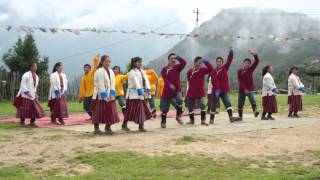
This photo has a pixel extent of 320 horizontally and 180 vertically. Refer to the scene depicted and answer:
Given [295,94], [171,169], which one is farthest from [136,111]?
[295,94]

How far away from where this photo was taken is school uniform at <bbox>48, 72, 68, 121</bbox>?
1252 cm

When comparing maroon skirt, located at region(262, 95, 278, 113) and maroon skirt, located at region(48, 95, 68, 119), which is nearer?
maroon skirt, located at region(48, 95, 68, 119)

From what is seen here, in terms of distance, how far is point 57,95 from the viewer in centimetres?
1260

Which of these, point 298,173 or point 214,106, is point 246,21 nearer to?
point 214,106

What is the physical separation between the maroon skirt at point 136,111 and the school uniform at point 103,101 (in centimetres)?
43

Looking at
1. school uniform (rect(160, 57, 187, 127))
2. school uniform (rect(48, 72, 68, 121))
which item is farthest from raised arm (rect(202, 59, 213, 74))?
school uniform (rect(48, 72, 68, 121))

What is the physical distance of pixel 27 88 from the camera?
466 inches

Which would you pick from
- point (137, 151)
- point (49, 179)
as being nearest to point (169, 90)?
point (137, 151)

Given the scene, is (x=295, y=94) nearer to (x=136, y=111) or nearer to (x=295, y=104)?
(x=295, y=104)

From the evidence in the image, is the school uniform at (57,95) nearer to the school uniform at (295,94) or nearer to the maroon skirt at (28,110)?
the maroon skirt at (28,110)

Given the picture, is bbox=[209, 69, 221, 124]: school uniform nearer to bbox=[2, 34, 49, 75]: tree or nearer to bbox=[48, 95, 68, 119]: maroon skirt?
bbox=[48, 95, 68, 119]: maroon skirt

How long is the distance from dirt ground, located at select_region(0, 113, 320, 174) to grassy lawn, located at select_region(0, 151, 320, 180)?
0.26 meters

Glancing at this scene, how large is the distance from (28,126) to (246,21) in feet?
237

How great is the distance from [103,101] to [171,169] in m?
3.98
